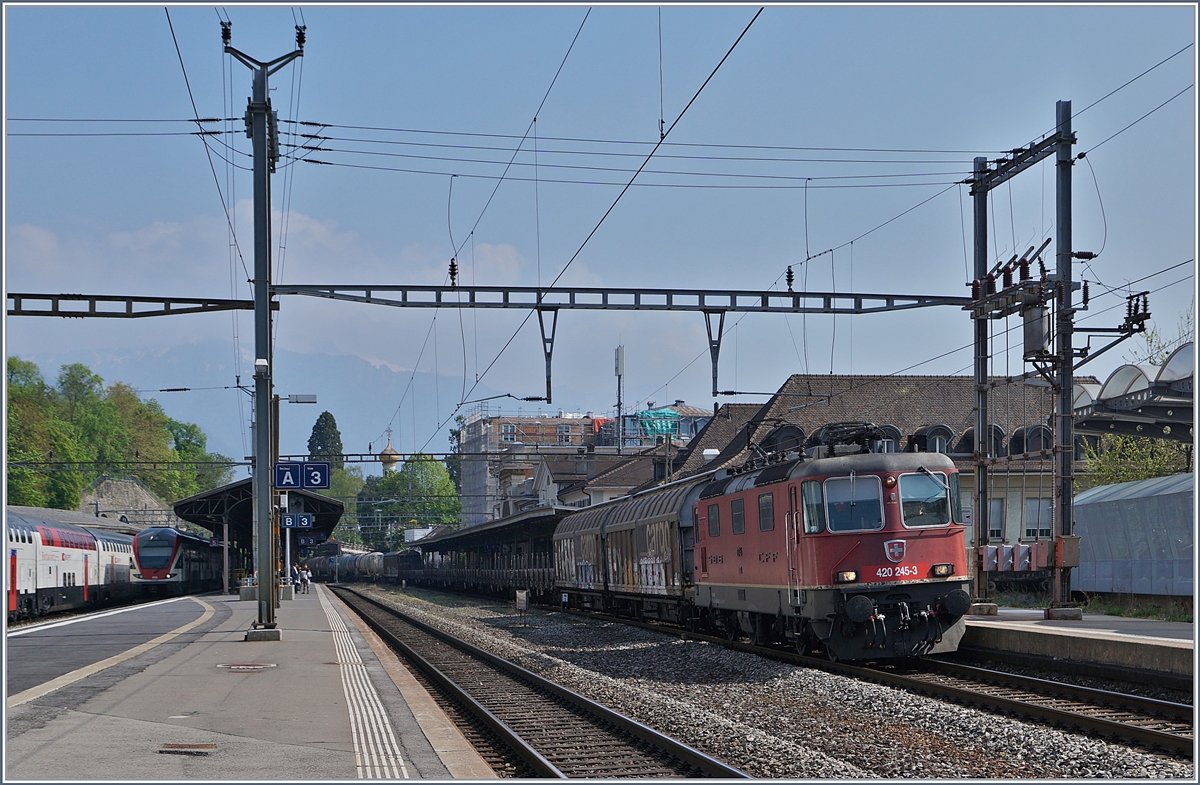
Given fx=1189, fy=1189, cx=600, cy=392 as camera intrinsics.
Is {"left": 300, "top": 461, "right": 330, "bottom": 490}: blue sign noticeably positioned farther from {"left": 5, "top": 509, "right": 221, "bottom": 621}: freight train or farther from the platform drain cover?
the platform drain cover

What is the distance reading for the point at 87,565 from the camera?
135 ft

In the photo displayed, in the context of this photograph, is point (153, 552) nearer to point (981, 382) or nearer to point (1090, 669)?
point (981, 382)

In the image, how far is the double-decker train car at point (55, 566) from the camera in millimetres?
31656

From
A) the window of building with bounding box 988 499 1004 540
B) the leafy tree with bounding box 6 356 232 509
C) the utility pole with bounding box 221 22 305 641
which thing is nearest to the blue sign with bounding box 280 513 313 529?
the leafy tree with bounding box 6 356 232 509

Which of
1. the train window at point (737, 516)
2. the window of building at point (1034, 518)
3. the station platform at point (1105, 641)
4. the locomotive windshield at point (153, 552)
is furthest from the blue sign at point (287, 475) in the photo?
the window of building at point (1034, 518)

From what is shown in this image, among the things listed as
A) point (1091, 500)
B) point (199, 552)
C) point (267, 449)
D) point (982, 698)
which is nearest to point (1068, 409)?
point (1091, 500)

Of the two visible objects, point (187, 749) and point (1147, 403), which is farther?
point (1147, 403)

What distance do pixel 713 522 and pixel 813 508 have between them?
5091 mm

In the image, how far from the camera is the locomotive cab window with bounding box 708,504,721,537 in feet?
69.3

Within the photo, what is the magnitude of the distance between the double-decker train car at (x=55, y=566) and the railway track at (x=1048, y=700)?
67.0ft

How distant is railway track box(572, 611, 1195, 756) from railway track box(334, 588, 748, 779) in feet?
12.8

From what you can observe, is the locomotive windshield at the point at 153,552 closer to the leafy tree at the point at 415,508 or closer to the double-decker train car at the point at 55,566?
the double-decker train car at the point at 55,566

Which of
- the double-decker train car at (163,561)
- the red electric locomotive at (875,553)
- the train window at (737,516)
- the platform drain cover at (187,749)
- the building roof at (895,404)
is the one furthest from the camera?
the double-decker train car at (163,561)

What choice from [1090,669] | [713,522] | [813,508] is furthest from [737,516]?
[1090,669]
